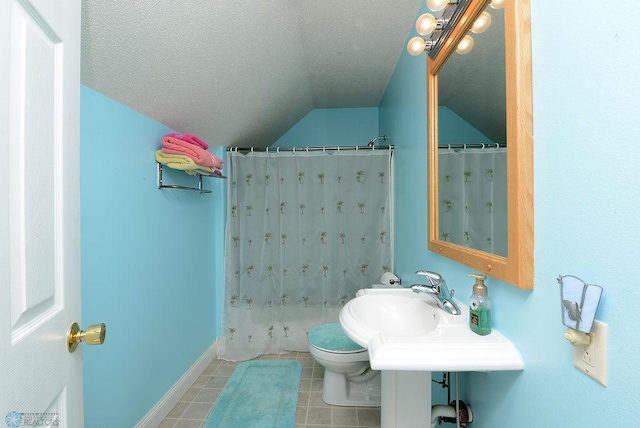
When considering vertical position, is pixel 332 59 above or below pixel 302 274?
above

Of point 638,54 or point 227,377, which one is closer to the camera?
point 638,54

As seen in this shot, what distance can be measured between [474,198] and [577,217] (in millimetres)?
464

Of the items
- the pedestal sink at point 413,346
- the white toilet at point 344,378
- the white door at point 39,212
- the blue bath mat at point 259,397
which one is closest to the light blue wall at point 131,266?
the blue bath mat at point 259,397

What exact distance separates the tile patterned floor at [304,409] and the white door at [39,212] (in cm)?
129

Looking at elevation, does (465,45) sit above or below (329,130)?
below

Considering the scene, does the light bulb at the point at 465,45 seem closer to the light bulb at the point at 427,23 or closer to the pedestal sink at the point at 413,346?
the light bulb at the point at 427,23

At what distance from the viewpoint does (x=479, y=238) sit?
985mm

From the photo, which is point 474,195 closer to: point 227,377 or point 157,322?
point 157,322

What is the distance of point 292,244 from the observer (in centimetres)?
245

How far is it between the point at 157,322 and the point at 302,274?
3.65 ft

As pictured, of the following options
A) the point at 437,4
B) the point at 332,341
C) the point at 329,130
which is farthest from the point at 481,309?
the point at 329,130

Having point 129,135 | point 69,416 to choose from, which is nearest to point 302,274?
point 129,135

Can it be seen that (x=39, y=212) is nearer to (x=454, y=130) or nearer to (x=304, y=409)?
(x=454, y=130)

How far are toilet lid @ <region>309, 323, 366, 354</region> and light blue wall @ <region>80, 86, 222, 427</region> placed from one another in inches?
36.5
